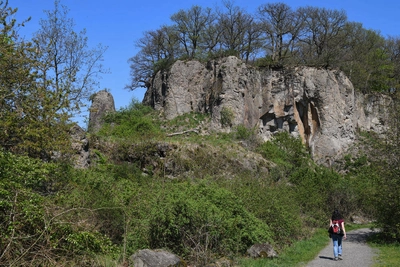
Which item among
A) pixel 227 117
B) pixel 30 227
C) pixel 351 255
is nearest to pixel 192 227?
pixel 30 227

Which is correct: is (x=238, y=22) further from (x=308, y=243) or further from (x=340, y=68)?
(x=308, y=243)

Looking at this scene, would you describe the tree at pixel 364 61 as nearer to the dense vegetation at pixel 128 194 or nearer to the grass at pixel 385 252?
the dense vegetation at pixel 128 194

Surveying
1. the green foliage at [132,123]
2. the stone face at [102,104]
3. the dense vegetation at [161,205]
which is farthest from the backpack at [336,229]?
the stone face at [102,104]

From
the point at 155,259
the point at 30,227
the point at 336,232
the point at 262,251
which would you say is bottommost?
the point at 262,251

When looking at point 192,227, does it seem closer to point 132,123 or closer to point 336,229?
point 336,229

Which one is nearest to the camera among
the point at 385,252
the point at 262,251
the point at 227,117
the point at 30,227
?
the point at 30,227

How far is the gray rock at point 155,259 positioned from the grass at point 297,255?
2.40 metres

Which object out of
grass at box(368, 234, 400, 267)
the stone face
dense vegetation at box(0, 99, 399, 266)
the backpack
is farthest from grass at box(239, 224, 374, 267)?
the stone face

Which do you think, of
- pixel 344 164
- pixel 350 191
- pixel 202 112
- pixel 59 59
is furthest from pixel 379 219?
pixel 202 112

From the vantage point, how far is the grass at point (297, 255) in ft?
46.9

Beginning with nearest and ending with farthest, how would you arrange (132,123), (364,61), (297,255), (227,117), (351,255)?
(351,255), (297,255), (132,123), (227,117), (364,61)

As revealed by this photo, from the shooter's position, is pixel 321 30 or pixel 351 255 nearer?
pixel 351 255

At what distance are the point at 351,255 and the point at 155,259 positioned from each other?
7.89 metres

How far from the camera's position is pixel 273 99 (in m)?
46.8
